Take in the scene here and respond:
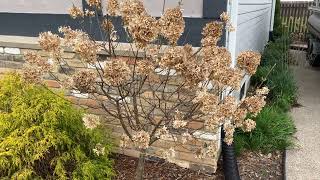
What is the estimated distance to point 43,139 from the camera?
310 centimetres

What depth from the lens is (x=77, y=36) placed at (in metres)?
2.29

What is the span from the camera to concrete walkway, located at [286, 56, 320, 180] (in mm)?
3623

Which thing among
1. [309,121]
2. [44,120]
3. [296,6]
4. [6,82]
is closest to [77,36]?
[44,120]

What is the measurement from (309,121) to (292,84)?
2.52ft

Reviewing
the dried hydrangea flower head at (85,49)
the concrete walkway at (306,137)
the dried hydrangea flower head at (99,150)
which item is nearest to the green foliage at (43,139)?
the dried hydrangea flower head at (99,150)

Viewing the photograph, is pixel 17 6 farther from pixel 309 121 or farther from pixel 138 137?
pixel 309 121

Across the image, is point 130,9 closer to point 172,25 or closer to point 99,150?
point 172,25

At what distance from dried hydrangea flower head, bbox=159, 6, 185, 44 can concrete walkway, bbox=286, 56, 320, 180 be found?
2114 millimetres

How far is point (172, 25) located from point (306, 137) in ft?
9.62

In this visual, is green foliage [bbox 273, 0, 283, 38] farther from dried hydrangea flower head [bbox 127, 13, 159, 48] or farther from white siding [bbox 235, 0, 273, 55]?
dried hydrangea flower head [bbox 127, 13, 159, 48]

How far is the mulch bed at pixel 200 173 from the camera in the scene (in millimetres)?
3548

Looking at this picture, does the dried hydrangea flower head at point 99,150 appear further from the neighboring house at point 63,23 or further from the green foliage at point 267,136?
the green foliage at point 267,136

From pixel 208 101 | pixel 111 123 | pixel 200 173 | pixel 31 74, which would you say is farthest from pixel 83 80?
pixel 200 173

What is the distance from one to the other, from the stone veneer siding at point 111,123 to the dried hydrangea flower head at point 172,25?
4.10ft
